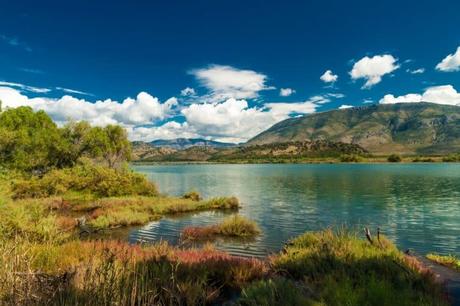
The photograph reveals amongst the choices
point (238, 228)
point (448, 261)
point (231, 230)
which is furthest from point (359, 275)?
point (231, 230)

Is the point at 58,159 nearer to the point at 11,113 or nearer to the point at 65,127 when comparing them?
the point at 65,127

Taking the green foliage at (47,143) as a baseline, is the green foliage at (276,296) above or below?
below

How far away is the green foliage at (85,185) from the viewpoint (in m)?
47.2

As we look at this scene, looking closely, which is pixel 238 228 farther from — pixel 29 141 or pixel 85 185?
pixel 29 141

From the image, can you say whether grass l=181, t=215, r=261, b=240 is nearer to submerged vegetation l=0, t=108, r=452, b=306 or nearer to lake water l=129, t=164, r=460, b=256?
submerged vegetation l=0, t=108, r=452, b=306

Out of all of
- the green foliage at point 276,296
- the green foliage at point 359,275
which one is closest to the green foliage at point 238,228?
the green foliage at point 359,275

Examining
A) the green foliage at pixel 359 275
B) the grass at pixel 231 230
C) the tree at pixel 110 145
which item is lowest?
the grass at pixel 231 230

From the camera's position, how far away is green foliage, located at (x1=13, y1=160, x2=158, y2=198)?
4716 centimetres

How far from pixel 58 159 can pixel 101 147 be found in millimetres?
7818

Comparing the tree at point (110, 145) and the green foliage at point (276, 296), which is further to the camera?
the tree at point (110, 145)

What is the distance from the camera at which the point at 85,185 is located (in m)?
49.0

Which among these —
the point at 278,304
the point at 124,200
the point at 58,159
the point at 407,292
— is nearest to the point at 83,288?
the point at 278,304

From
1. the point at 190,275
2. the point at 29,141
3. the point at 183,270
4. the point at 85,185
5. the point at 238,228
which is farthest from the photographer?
the point at 29,141

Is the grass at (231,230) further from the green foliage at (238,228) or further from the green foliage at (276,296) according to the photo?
the green foliage at (276,296)
